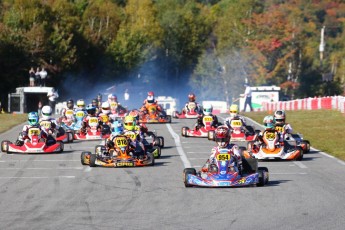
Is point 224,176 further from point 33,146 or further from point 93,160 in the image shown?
point 33,146

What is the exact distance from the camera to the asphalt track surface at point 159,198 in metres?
13.8

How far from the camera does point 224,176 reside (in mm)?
17594

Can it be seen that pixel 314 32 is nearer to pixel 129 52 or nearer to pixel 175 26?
pixel 175 26

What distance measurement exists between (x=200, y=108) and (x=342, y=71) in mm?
59742

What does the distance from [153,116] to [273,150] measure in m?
16.8

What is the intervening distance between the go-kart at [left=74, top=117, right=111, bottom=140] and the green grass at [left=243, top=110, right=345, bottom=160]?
6656mm

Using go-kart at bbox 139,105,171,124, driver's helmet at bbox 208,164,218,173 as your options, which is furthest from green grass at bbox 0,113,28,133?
driver's helmet at bbox 208,164,218,173

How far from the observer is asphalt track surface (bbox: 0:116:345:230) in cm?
1377

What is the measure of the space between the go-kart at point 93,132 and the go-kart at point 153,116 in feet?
26.1

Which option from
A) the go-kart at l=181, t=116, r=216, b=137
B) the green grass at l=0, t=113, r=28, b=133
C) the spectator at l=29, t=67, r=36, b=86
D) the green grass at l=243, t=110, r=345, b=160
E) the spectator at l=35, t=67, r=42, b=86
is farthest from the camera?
the spectator at l=35, t=67, r=42, b=86

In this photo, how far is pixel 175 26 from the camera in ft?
328

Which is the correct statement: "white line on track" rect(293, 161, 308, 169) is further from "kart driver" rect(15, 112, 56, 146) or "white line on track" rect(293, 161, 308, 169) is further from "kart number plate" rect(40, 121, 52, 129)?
"kart number plate" rect(40, 121, 52, 129)

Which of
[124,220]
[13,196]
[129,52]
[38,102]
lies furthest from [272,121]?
[129,52]

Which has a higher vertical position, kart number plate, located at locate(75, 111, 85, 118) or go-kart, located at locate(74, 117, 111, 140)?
kart number plate, located at locate(75, 111, 85, 118)
